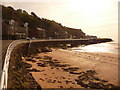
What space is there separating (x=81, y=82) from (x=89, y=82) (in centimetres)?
59

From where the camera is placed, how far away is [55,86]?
20.7 ft

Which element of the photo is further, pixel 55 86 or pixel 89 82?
pixel 89 82

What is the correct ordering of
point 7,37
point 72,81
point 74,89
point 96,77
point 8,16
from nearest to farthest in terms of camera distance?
1. point 74,89
2. point 72,81
3. point 96,77
4. point 7,37
5. point 8,16

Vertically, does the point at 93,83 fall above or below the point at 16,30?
below

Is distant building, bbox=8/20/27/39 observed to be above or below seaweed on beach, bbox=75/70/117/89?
above

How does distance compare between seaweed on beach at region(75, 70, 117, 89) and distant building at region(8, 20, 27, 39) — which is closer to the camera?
seaweed on beach at region(75, 70, 117, 89)

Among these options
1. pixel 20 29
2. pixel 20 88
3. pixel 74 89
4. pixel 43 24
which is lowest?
pixel 74 89

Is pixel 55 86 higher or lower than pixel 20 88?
lower

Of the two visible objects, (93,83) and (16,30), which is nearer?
(93,83)

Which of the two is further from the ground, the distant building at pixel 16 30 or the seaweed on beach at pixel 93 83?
the distant building at pixel 16 30

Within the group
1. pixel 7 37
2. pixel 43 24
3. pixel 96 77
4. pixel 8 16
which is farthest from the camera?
pixel 43 24

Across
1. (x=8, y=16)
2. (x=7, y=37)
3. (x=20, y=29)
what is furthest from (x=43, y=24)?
(x=7, y=37)

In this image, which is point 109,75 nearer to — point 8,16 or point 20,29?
point 20,29

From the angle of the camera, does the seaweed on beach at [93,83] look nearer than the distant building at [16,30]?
Yes
